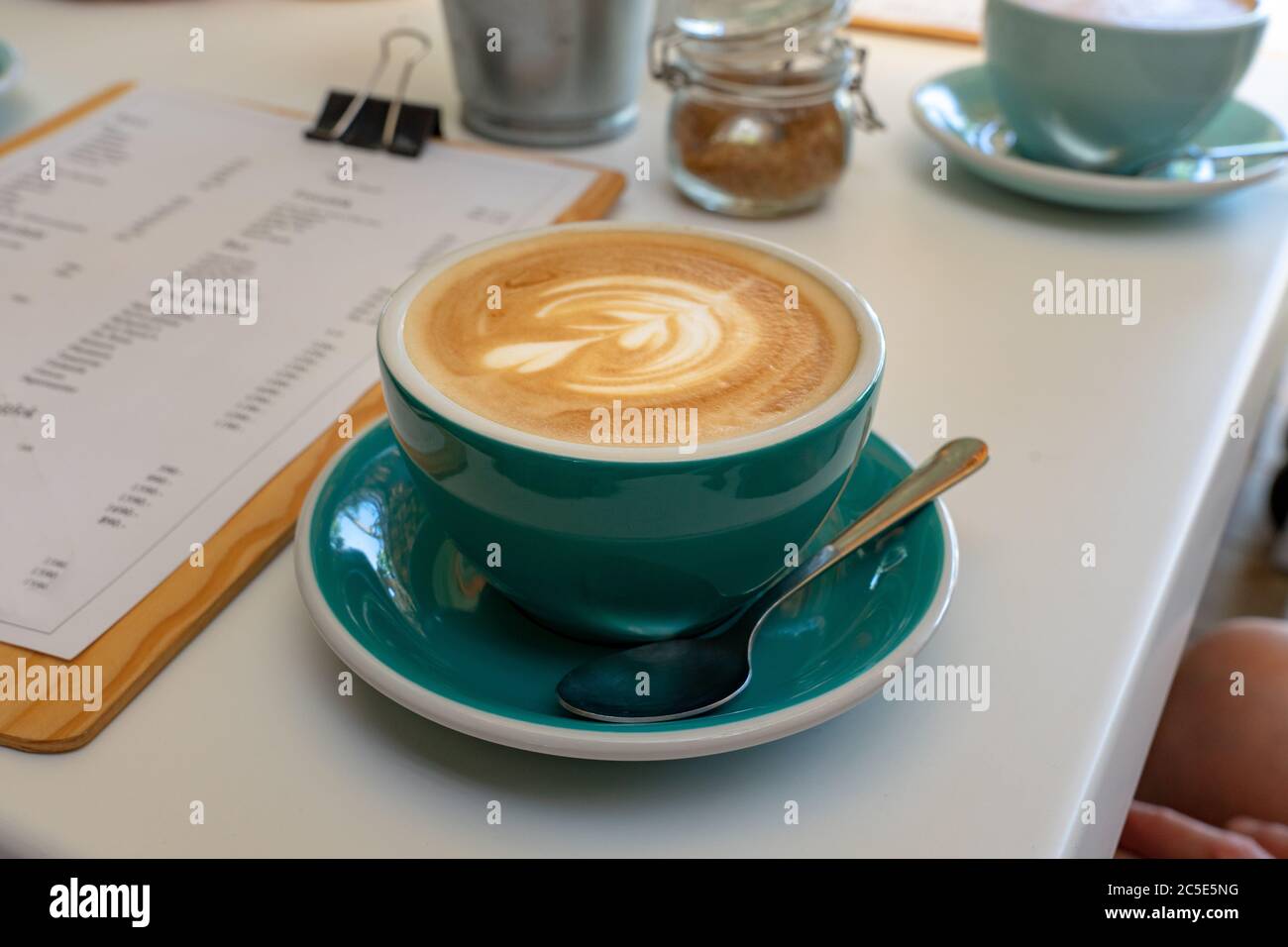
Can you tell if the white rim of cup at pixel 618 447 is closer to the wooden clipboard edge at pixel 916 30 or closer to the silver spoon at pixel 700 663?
the silver spoon at pixel 700 663

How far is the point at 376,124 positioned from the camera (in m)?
0.88

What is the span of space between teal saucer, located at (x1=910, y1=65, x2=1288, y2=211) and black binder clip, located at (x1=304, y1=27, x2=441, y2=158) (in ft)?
1.19

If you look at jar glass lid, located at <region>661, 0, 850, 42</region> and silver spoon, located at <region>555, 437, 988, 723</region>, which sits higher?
jar glass lid, located at <region>661, 0, 850, 42</region>

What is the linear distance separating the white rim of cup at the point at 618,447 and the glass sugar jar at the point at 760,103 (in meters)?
0.32

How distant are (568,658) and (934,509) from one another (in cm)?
16

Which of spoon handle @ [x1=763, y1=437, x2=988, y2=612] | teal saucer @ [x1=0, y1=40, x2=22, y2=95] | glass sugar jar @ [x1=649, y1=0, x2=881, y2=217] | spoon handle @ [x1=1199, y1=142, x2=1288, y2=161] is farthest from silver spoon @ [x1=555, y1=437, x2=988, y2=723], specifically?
teal saucer @ [x1=0, y1=40, x2=22, y2=95]

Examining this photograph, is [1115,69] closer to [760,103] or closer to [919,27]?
[760,103]

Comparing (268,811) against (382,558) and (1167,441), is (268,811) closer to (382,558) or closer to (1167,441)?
(382,558)

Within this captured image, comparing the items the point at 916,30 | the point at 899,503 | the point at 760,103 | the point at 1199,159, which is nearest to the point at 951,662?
the point at 899,503

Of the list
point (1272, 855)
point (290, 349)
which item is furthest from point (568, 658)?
point (1272, 855)

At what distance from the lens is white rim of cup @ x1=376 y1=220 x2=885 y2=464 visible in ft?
1.28

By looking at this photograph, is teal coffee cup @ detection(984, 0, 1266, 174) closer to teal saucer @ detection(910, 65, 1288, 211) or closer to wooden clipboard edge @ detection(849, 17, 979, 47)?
teal saucer @ detection(910, 65, 1288, 211)

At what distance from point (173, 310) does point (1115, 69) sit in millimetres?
590
